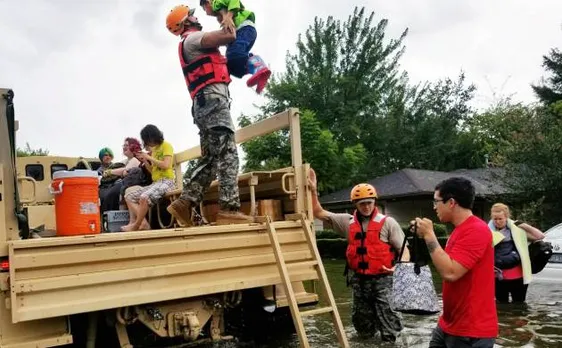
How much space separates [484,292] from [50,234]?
359 centimetres

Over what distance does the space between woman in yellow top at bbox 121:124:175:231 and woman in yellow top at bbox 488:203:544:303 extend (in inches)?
169

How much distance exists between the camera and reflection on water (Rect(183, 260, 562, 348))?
19.7ft

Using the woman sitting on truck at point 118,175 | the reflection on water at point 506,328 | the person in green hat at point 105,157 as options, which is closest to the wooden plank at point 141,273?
the reflection on water at point 506,328

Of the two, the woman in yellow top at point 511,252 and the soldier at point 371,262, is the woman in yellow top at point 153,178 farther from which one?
the woman in yellow top at point 511,252

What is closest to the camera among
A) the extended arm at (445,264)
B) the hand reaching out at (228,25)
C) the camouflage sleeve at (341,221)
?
the extended arm at (445,264)

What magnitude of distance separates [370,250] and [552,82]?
39364mm

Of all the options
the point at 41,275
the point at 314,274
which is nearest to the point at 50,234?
the point at 41,275

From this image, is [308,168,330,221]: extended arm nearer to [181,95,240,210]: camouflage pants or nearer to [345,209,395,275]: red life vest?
[345,209,395,275]: red life vest

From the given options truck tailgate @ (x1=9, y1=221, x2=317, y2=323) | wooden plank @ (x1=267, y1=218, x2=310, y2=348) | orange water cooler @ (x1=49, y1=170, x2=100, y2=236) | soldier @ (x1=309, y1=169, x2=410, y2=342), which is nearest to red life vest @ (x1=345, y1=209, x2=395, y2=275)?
soldier @ (x1=309, y1=169, x2=410, y2=342)

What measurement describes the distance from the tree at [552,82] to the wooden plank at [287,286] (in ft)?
129

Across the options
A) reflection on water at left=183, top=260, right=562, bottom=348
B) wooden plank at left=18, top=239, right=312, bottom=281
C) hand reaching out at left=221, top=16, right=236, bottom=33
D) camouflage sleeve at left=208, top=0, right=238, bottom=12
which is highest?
camouflage sleeve at left=208, top=0, right=238, bottom=12

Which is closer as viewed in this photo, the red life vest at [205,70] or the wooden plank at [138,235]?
the wooden plank at [138,235]

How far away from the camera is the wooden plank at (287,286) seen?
13.6ft

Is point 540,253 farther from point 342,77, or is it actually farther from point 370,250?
point 342,77
